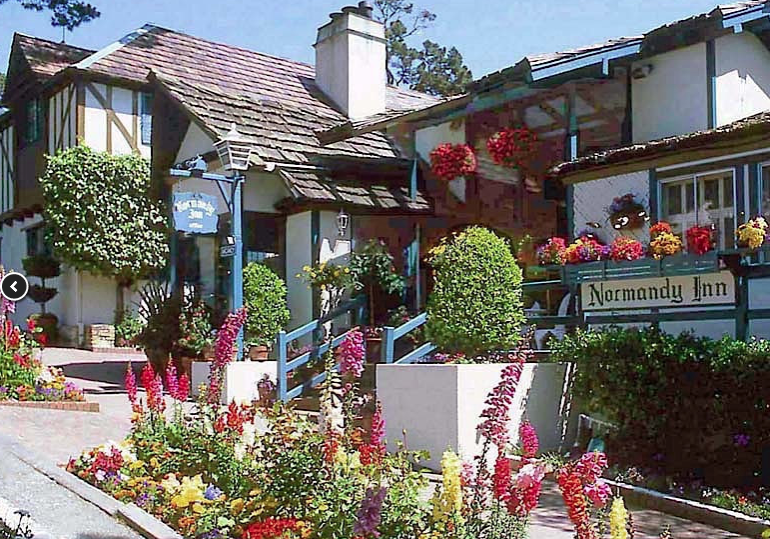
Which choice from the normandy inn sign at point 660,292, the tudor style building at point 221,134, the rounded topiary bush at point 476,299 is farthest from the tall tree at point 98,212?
the normandy inn sign at point 660,292

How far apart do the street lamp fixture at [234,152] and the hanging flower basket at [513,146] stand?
12.5 ft

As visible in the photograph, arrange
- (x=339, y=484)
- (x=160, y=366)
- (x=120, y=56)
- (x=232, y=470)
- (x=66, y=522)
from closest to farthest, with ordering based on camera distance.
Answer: (x=339, y=484) → (x=66, y=522) → (x=232, y=470) → (x=160, y=366) → (x=120, y=56)

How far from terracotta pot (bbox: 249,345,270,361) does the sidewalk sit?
2.01m

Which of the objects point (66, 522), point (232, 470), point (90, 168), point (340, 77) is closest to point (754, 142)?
point (232, 470)

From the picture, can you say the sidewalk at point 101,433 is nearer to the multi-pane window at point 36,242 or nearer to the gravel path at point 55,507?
the gravel path at point 55,507

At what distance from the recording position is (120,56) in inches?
885

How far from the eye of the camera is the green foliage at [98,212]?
69.4 ft

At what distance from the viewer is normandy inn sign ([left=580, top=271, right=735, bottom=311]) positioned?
32.4 ft

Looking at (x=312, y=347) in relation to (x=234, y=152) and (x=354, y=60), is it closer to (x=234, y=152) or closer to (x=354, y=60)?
(x=234, y=152)

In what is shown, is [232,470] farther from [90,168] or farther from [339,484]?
[90,168]

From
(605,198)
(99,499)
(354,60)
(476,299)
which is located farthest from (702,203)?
(354,60)

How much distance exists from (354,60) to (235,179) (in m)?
7.19

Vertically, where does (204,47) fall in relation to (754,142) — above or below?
above

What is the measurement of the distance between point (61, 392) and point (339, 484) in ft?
25.9
